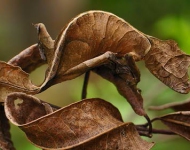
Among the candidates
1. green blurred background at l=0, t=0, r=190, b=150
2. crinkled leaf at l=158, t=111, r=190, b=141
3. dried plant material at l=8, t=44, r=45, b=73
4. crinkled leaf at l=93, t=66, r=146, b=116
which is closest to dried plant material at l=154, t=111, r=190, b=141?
crinkled leaf at l=158, t=111, r=190, b=141

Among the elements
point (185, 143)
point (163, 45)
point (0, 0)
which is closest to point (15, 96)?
point (163, 45)

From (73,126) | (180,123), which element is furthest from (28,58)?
(180,123)

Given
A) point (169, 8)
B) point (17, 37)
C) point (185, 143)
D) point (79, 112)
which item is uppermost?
point (79, 112)

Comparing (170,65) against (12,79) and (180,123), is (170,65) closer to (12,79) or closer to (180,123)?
(180,123)

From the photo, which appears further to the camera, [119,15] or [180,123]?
[119,15]

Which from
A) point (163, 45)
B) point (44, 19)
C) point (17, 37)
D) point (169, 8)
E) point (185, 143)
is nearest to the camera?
point (163, 45)

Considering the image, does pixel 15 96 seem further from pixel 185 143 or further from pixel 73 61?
pixel 185 143
